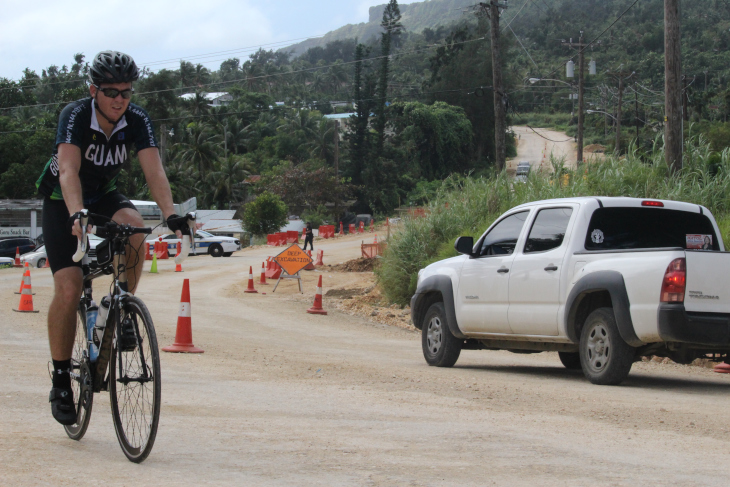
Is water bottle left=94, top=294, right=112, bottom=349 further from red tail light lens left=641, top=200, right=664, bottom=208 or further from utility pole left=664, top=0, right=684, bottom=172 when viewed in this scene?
utility pole left=664, top=0, right=684, bottom=172

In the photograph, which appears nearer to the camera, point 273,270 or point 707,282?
point 707,282

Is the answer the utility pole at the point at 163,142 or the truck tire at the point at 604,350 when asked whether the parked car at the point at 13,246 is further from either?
the truck tire at the point at 604,350

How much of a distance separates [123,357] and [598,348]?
539cm

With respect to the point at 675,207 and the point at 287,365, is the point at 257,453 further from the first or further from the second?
the point at 675,207

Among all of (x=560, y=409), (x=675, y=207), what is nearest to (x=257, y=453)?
(x=560, y=409)

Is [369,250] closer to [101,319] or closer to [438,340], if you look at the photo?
[438,340]

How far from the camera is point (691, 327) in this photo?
7664 mm

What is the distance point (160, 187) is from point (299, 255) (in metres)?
19.6

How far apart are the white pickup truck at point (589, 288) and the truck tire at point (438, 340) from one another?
0.05 feet

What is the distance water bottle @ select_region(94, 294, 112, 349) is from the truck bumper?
510cm

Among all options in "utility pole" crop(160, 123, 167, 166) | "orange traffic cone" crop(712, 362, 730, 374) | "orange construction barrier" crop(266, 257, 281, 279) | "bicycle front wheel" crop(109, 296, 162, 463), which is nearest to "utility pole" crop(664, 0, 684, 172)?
"orange traffic cone" crop(712, 362, 730, 374)

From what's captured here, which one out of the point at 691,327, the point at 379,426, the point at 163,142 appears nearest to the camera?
the point at 379,426

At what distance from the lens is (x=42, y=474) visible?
13.7 feet

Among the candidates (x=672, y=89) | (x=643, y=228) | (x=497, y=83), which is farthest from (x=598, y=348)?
(x=497, y=83)
